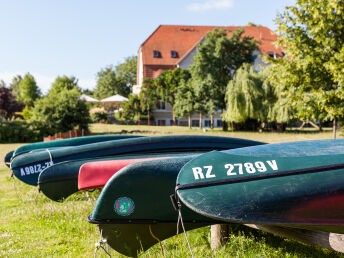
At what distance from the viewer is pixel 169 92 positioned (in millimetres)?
30812

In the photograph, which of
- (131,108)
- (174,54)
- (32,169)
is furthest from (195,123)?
(32,169)

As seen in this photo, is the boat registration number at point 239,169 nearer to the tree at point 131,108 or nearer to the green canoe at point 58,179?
the green canoe at point 58,179

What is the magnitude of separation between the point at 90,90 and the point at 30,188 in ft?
190

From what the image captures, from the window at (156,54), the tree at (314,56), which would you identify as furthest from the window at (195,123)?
the tree at (314,56)

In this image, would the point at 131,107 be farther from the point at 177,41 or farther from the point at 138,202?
the point at 138,202

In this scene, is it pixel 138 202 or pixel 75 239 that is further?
pixel 75 239

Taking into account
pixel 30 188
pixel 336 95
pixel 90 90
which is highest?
Answer: pixel 90 90

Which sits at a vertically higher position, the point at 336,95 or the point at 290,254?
the point at 336,95

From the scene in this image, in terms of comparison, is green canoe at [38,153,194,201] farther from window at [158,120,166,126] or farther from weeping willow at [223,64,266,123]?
window at [158,120,166,126]

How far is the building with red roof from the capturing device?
1410 inches

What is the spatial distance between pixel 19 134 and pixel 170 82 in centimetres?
1533

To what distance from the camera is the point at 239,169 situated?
236 cm

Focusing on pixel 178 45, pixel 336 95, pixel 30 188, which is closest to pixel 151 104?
pixel 178 45

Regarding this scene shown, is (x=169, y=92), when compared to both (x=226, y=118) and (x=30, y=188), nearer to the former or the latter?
(x=226, y=118)
